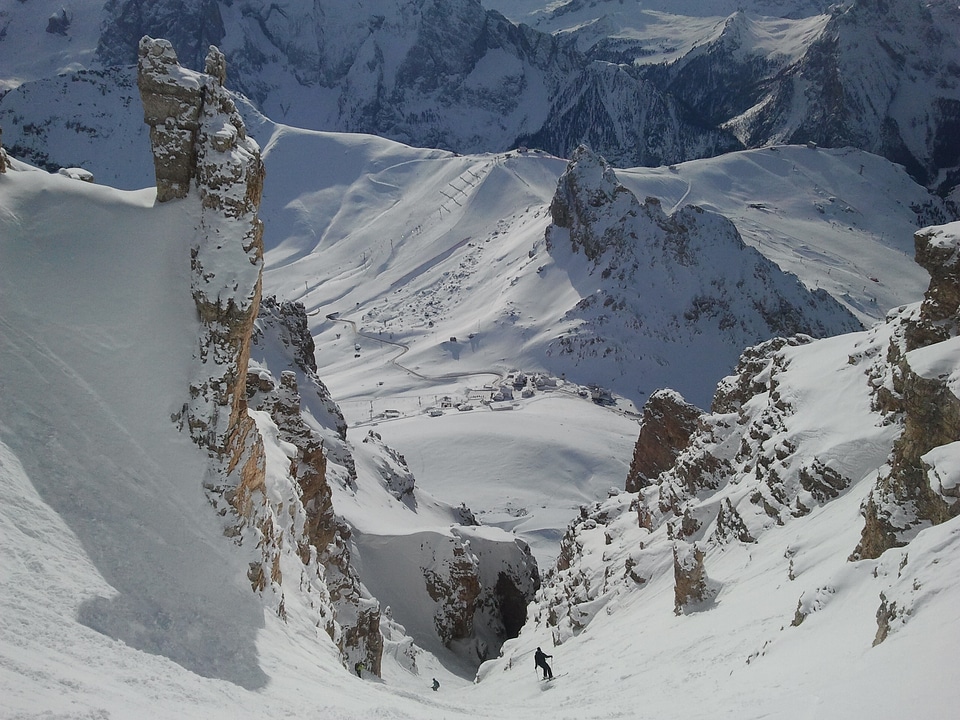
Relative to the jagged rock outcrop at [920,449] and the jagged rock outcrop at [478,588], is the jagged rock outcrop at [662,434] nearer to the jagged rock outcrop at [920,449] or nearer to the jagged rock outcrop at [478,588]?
the jagged rock outcrop at [478,588]

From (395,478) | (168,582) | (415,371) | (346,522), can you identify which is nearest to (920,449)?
(168,582)

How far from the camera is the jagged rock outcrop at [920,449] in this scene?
17469mm

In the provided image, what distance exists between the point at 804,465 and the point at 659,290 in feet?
290

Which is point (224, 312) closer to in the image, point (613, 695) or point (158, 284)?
point (158, 284)

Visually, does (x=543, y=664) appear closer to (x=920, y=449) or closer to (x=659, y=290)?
(x=920, y=449)

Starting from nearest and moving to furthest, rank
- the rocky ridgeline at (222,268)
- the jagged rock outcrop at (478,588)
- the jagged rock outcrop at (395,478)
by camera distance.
Result: the rocky ridgeline at (222,268) → the jagged rock outcrop at (478,588) → the jagged rock outcrop at (395,478)

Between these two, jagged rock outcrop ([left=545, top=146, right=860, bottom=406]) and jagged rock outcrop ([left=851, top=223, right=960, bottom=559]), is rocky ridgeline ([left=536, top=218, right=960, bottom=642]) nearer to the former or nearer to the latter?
jagged rock outcrop ([left=851, top=223, right=960, bottom=559])

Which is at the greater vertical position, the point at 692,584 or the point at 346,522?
the point at 692,584

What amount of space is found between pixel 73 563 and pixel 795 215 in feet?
679

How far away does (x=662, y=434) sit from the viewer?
4578cm

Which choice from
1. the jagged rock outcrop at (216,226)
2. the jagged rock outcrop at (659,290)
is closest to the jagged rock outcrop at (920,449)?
the jagged rock outcrop at (216,226)

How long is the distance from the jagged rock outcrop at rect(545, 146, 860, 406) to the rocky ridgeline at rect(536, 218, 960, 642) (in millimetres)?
60061

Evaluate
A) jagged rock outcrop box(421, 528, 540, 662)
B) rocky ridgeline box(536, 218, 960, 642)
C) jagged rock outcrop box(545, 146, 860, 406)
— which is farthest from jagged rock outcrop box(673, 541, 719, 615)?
jagged rock outcrop box(545, 146, 860, 406)

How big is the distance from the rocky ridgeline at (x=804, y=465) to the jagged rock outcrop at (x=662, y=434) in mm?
111
